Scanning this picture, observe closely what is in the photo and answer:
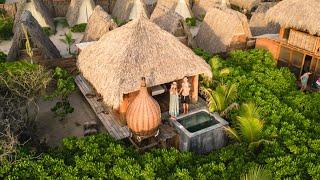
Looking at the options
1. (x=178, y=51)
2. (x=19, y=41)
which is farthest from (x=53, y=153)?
(x=19, y=41)

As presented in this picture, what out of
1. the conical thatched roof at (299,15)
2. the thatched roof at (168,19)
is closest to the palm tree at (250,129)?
the conical thatched roof at (299,15)

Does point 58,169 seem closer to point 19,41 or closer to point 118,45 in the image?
point 118,45

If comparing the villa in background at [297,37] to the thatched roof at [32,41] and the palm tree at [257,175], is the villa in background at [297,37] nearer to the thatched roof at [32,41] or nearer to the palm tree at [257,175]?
the palm tree at [257,175]

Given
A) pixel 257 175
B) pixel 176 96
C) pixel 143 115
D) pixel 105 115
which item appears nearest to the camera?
pixel 257 175

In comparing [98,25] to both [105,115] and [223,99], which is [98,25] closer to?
[105,115]

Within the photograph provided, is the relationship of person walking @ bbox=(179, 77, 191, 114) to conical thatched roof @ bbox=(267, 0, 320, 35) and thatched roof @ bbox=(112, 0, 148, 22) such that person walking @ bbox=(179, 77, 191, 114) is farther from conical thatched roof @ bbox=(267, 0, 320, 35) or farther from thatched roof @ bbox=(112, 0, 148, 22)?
thatched roof @ bbox=(112, 0, 148, 22)

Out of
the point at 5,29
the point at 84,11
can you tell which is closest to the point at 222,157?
the point at 84,11

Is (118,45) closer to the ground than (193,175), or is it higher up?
higher up
